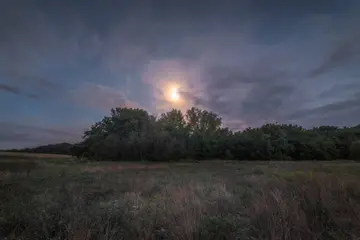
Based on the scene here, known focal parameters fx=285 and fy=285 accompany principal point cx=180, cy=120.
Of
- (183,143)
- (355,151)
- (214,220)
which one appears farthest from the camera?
(183,143)

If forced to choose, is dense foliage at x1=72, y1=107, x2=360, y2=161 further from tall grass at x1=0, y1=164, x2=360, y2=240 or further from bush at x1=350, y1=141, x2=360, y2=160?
tall grass at x1=0, y1=164, x2=360, y2=240

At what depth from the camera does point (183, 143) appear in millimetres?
73312

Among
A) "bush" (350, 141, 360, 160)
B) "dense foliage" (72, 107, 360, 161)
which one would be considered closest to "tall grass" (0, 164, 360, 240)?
"dense foliage" (72, 107, 360, 161)

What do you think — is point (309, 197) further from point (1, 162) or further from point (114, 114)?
point (114, 114)

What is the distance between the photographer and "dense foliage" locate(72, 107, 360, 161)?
7194 cm

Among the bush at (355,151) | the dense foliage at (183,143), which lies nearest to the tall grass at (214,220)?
the dense foliage at (183,143)

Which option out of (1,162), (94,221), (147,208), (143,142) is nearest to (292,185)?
(147,208)

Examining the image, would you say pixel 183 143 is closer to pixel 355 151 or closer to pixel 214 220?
pixel 355 151

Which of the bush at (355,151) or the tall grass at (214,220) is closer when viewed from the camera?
the tall grass at (214,220)

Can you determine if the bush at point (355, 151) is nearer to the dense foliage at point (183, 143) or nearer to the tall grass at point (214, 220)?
the dense foliage at point (183, 143)

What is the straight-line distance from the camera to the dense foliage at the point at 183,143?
2832 inches

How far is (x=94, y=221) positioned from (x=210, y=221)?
7.72 feet

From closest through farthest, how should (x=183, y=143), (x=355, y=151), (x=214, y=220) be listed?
1. (x=214, y=220)
2. (x=355, y=151)
3. (x=183, y=143)

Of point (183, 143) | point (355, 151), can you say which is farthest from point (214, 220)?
point (355, 151)
